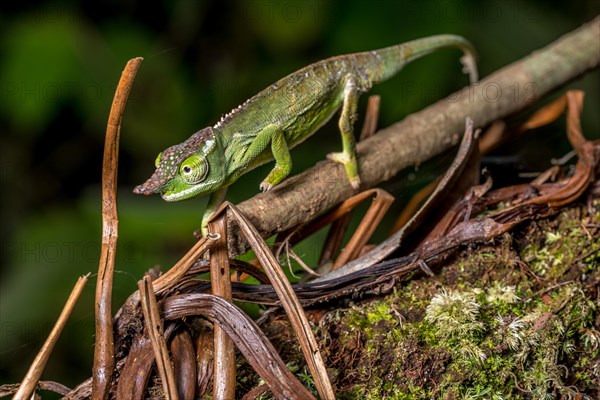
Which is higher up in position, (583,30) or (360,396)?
(360,396)

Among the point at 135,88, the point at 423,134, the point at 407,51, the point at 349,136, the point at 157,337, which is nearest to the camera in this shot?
the point at 157,337

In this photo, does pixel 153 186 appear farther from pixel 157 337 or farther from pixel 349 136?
pixel 349 136

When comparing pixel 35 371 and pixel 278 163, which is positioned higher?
pixel 35 371

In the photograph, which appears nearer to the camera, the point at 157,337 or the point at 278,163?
the point at 157,337

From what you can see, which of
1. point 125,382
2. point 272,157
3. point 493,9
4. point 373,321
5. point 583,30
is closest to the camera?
point 125,382

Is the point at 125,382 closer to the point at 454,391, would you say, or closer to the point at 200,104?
the point at 454,391

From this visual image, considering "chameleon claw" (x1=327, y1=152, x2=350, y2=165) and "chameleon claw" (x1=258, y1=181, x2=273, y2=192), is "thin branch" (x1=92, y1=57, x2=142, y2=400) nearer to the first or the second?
"chameleon claw" (x1=258, y1=181, x2=273, y2=192)

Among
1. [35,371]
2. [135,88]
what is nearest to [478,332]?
[35,371]

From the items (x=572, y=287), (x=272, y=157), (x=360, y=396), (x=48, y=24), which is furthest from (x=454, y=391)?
(x=48, y=24)
